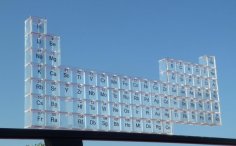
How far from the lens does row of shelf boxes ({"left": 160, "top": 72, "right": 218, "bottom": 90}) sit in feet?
92.2

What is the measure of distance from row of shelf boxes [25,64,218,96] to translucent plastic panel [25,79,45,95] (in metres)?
0.24

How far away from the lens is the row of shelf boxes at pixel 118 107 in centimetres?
2192

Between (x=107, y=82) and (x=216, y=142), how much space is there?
24.0 meters

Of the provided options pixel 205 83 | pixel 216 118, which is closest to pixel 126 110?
pixel 205 83

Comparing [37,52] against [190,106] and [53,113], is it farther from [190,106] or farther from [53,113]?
[190,106]

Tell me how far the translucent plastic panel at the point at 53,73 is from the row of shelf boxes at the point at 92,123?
1830mm

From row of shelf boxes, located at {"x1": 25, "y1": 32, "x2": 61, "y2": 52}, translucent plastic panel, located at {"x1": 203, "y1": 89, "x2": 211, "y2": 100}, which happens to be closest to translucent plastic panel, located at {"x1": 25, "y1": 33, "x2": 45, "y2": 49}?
row of shelf boxes, located at {"x1": 25, "y1": 32, "x2": 61, "y2": 52}

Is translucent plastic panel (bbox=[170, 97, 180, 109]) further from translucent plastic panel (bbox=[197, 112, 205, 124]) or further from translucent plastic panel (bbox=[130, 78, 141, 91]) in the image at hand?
translucent plastic panel (bbox=[130, 78, 141, 91])

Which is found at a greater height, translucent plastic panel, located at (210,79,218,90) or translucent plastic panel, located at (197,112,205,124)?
translucent plastic panel, located at (210,79,218,90)

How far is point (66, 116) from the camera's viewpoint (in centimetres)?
2289

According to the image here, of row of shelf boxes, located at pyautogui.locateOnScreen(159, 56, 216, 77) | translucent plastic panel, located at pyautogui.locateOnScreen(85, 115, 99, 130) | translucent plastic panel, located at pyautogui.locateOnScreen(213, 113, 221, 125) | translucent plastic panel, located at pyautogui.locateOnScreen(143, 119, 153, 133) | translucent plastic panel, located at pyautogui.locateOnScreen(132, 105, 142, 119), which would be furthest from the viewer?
translucent plastic panel, located at pyautogui.locateOnScreen(213, 113, 221, 125)

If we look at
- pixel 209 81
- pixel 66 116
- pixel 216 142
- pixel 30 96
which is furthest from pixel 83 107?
pixel 216 142

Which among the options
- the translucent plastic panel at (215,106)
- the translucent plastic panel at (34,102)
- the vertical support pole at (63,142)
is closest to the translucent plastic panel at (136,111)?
the translucent plastic panel at (34,102)

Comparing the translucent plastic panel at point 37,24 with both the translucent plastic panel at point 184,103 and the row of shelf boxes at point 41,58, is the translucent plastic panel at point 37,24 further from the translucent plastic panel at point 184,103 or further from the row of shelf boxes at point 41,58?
the translucent plastic panel at point 184,103
